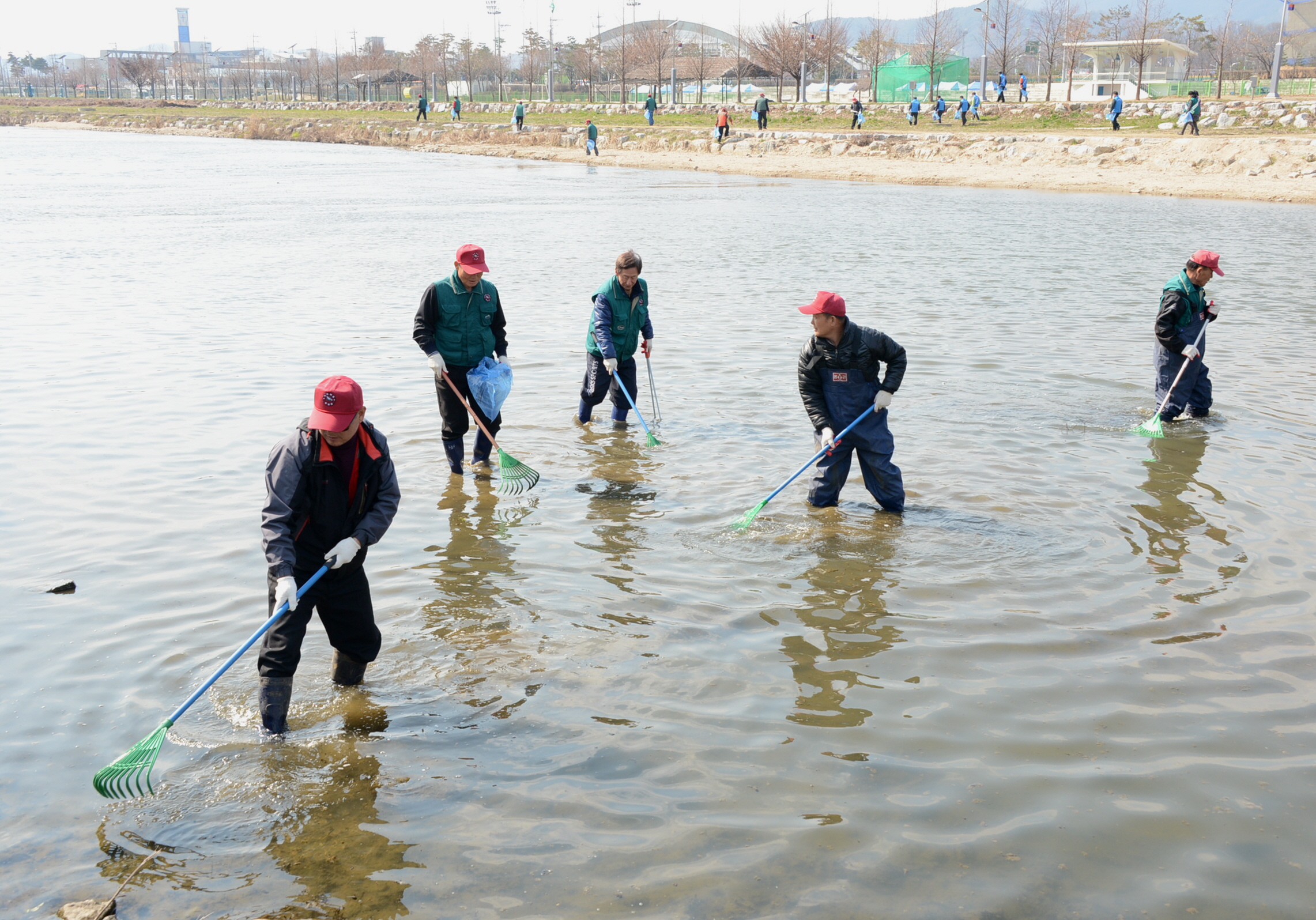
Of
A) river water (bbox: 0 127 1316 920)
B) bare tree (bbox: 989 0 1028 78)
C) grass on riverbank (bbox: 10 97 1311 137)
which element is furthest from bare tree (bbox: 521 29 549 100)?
river water (bbox: 0 127 1316 920)

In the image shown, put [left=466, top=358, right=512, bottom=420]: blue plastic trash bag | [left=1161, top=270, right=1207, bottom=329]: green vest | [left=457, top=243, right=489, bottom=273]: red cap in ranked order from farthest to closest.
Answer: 1. [left=1161, top=270, right=1207, bottom=329]: green vest
2. [left=466, top=358, right=512, bottom=420]: blue plastic trash bag
3. [left=457, top=243, right=489, bottom=273]: red cap

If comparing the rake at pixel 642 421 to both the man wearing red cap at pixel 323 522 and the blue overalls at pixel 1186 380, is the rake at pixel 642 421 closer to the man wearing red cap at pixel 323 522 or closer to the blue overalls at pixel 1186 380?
the man wearing red cap at pixel 323 522

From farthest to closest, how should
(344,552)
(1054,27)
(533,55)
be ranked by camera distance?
(533,55)
(1054,27)
(344,552)

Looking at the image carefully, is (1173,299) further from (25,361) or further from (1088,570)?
(25,361)

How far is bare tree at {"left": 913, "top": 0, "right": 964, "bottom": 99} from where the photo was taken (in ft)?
193

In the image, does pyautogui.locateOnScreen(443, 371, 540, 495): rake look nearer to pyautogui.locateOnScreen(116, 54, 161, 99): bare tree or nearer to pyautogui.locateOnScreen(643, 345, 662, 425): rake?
pyautogui.locateOnScreen(643, 345, 662, 425): rake

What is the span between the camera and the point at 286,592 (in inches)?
174

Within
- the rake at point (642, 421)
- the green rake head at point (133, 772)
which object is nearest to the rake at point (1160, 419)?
the rake at point (642, 421)

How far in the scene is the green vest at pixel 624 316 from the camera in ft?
29.8

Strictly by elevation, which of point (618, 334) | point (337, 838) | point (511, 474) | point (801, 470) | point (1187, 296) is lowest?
point (337, 838)

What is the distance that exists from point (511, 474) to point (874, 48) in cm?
7471

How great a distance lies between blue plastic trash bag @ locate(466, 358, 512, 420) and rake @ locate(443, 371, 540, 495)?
0.45 ft

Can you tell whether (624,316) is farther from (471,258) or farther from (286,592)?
(286,592)

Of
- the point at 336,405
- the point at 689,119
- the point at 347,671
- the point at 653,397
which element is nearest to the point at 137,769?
the point at 347,671
